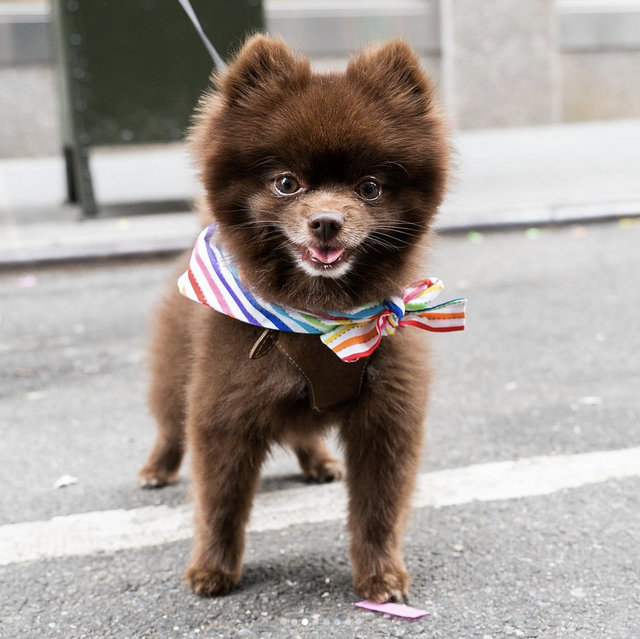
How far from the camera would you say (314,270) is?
223cm

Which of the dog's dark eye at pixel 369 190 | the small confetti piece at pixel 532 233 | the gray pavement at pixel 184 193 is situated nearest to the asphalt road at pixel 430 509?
the dog's dark eye at pixel 369 190

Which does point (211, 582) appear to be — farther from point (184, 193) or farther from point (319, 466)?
point (184, 193)

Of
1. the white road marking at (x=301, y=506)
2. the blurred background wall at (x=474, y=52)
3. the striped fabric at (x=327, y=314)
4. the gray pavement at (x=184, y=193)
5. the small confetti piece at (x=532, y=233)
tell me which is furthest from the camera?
the blurred background wall at (x=474, y=52)

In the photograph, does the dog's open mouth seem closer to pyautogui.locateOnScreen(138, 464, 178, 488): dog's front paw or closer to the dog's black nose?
the dog's black nose

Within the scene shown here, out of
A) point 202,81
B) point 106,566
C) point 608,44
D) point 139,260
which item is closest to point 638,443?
point 106,566

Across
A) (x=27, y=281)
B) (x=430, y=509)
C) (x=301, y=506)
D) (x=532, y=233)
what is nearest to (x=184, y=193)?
(x=27, y=281)

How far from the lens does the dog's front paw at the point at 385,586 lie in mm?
2445

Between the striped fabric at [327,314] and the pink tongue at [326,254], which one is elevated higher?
the pink tongue at [326,254]

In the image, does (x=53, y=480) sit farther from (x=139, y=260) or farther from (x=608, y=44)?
(x=608, y=44)

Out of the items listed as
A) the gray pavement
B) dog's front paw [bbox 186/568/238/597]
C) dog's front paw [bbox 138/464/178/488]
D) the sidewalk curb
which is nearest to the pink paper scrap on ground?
dog's front paw [bbox 186/568/238/597]

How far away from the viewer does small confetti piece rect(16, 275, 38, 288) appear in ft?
22.0

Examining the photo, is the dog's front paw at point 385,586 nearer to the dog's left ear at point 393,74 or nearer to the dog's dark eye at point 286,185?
the dog's dark eye at point 286,185

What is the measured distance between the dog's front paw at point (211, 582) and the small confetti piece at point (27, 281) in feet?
15.2

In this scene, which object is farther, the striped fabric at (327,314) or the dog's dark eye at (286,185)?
the striped fabric at (327,314)
